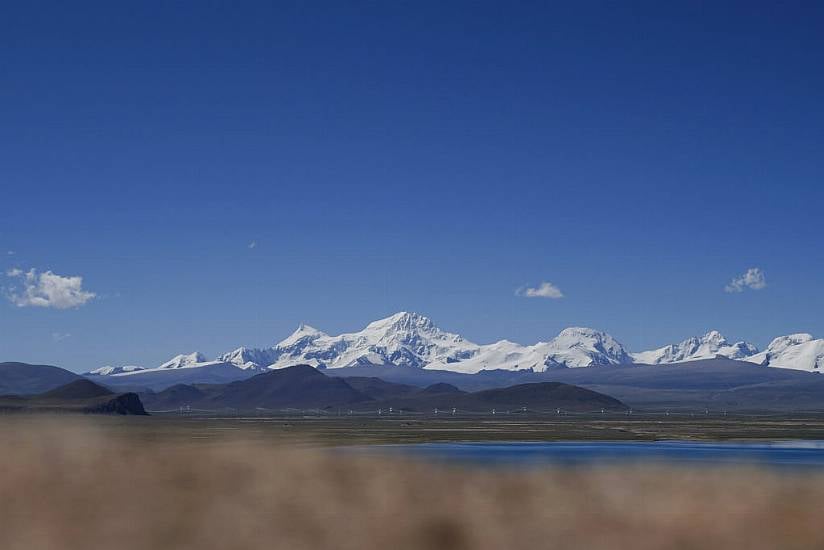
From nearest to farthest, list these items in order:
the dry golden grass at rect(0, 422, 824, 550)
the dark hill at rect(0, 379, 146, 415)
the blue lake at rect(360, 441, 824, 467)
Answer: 1. the dry golden grass at rect(0, 422, 824, 550)
2. the blue lake at rect(360, 441, 824, 467)
3. the dark hill at rect(0, 379, 146, 415)

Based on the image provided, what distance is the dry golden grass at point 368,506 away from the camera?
1075 centimetres

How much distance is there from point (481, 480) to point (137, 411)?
183795mm

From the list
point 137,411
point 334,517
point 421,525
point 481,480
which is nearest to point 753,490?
point 481,480

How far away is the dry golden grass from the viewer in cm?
1075

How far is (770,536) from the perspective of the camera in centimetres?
1139

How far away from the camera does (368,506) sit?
11984mm

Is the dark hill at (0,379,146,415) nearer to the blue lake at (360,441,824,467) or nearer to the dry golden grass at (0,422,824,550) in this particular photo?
the blue lake at (360,441,824,467)

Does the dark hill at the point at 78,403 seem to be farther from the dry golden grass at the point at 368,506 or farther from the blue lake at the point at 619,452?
the dry golden grass at the point at 368,506

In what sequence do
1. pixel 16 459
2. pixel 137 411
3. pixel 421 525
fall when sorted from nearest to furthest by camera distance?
1. pixel 421 525
2. pixel 16 459
3. pixel 137 411

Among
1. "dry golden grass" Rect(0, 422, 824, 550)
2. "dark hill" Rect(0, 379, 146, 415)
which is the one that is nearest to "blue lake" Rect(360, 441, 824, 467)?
"dry golden grass" Rect(0, 422, 824, 550)

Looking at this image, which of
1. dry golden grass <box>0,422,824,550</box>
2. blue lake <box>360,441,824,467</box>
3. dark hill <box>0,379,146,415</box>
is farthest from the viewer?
dark hill <box>0,379,146,415</box>

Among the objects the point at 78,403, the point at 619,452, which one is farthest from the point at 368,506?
the point at 78,403

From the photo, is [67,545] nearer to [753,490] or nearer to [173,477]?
[173,477]

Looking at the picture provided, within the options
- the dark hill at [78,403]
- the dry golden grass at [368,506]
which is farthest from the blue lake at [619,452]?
the dark hill at [78,403]
